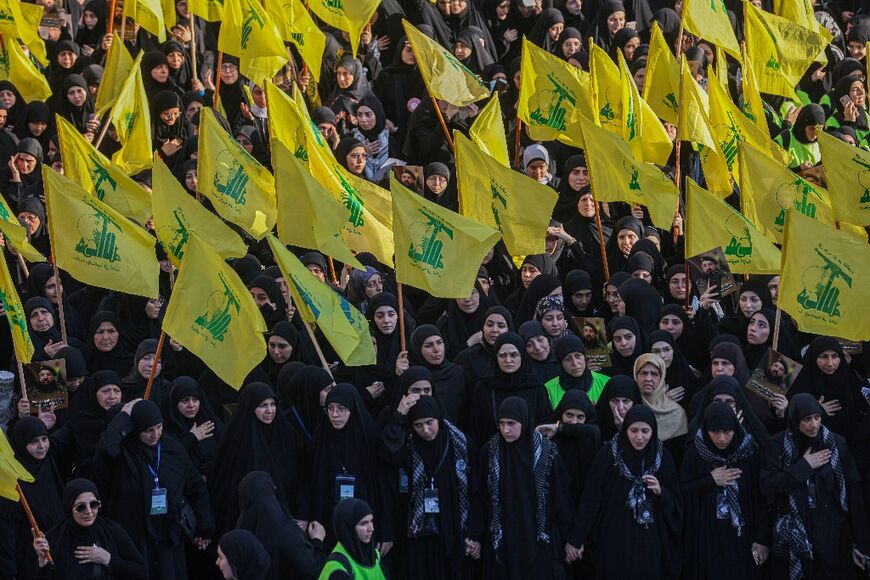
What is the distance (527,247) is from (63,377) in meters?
2.92

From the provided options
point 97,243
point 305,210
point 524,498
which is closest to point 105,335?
point 97,243

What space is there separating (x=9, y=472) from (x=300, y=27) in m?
5.92

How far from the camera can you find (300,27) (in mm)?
13398

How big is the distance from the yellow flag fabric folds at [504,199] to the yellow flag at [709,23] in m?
2.75

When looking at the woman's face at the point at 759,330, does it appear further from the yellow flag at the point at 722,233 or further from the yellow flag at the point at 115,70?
the yellow flag at the point at 115,70

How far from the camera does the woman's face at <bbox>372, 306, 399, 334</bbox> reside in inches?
417

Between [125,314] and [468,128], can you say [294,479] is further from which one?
[468,128]

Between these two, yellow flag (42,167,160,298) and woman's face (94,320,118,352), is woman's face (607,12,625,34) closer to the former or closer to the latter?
woman's face (94,320,118,352)

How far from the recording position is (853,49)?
15.5 m

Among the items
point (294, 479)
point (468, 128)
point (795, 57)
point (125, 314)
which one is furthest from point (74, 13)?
point (294, 479)

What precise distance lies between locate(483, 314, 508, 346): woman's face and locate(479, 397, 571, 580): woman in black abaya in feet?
3.34

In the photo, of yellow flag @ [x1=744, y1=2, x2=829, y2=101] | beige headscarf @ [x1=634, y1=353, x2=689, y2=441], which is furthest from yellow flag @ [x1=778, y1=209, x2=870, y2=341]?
yellow flag @ [x1=744, y1=2, x2=829, y2=101]

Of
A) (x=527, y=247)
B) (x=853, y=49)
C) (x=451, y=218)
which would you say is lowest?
(x=853, y=49)

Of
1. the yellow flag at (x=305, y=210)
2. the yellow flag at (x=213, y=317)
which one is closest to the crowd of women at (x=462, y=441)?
the yellow flag at (x=213, y=317)
